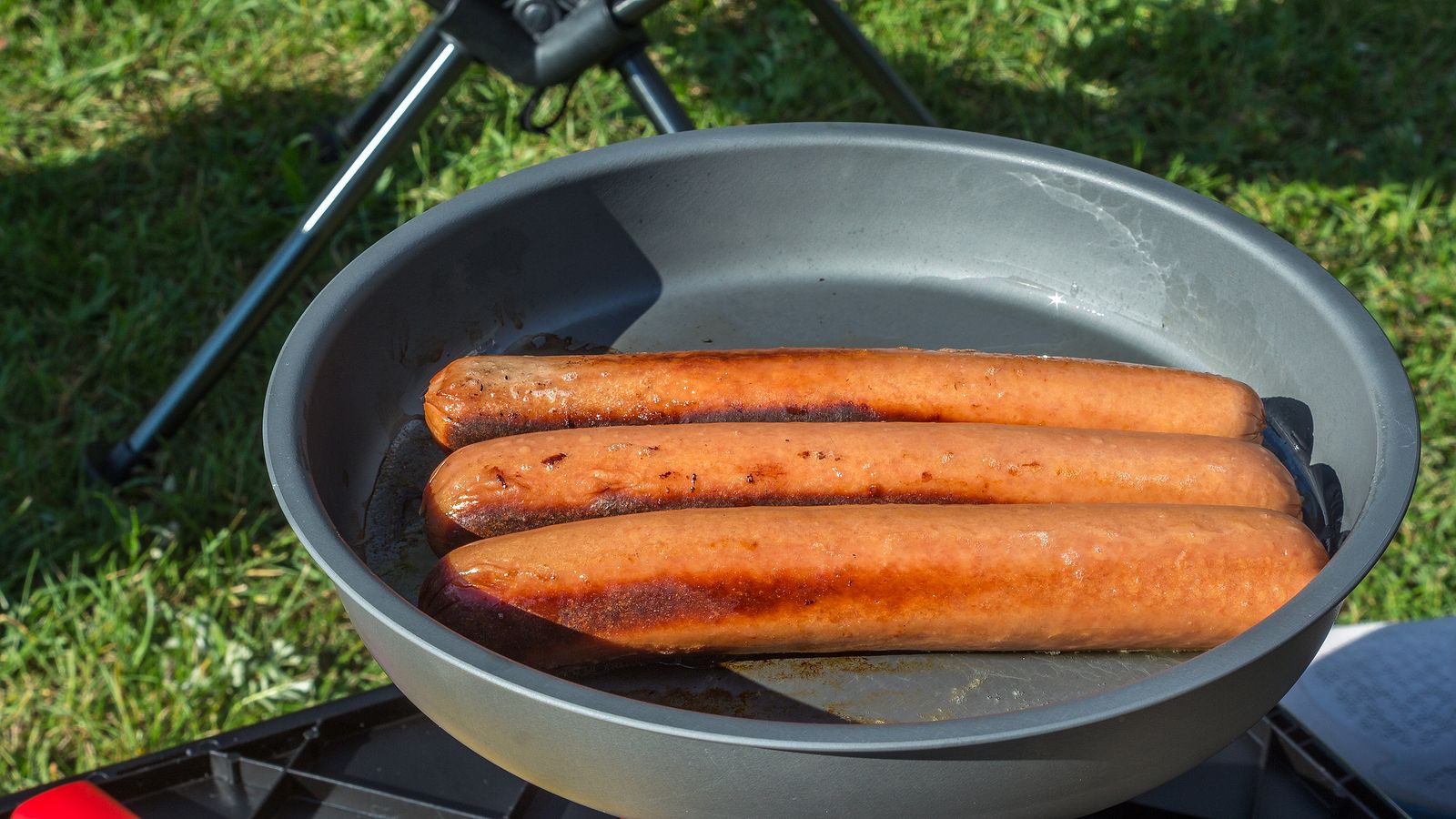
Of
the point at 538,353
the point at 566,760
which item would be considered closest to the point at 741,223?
the point at 538,353

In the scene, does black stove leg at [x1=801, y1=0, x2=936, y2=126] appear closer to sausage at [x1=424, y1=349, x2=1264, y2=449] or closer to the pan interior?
the pan interior

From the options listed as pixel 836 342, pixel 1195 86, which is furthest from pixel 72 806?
pixel 1195 86

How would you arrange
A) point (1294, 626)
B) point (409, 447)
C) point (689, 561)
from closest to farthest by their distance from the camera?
1. point (1294, 626)
2. point (689, 561)
3. point (409, 447)

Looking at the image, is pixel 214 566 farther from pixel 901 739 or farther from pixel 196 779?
pixel 901 739

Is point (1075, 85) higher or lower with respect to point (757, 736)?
lower

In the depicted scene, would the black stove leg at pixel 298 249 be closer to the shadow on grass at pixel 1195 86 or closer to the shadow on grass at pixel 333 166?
the shadow on grass at pixel 333 166

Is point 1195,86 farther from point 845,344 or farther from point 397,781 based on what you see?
point 397,781
